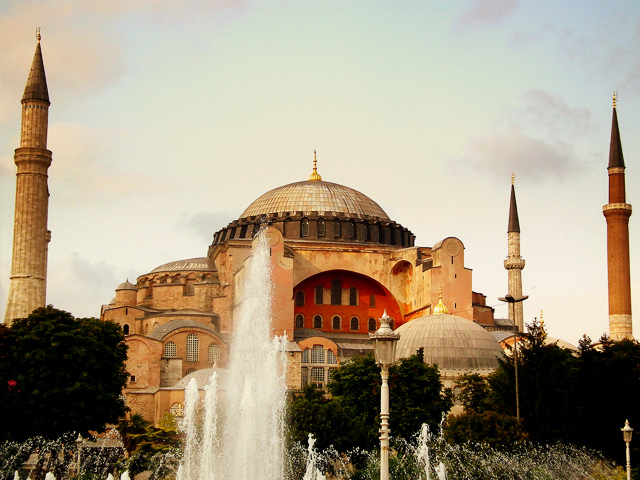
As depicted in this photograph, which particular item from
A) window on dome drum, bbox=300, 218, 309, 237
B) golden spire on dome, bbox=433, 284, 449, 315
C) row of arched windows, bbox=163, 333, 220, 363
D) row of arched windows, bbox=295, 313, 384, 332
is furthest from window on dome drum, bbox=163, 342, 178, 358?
golden spire on dome, bbox=433, 284, 449, 315

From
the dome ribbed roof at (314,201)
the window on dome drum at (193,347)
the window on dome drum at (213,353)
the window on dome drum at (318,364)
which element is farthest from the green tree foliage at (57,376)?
the dome ribbed roof at (314,201)

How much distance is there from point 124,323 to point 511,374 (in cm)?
2410

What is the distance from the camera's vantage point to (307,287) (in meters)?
51.3

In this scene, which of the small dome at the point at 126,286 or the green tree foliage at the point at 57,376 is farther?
the small dome at the point at 126,286

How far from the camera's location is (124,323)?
163ft

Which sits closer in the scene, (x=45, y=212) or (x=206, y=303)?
(x=45, y=212)

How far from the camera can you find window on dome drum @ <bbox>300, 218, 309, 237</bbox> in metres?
52.2

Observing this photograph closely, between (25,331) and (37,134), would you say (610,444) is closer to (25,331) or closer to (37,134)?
(25,331)

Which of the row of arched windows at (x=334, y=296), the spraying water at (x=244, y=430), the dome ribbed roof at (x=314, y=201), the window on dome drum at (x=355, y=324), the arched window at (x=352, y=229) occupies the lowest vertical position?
the spraying water at (x=244, y=430)

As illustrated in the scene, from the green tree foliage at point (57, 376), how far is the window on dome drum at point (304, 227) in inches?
799

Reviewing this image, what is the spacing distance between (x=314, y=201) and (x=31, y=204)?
1665 centimetres

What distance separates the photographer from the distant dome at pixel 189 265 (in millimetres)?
53188

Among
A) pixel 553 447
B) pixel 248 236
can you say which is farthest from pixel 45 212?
pixel 553 447

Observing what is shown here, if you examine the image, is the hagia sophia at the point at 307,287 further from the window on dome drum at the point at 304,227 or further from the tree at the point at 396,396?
the tree at the point at 396,396
